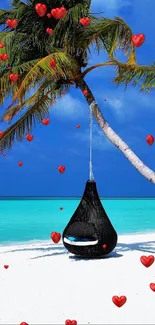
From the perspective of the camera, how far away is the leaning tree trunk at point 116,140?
29.1ft

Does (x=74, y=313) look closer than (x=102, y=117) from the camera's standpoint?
Yes

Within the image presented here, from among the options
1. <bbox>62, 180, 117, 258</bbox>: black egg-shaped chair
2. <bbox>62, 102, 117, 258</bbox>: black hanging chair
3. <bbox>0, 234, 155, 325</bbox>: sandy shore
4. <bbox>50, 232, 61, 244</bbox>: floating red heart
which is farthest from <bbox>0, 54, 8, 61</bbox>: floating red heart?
<bbox>0, 234, 155, 325</bbox>: sandy shore

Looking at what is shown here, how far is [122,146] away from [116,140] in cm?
18

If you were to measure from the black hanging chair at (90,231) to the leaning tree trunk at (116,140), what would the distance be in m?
1.05

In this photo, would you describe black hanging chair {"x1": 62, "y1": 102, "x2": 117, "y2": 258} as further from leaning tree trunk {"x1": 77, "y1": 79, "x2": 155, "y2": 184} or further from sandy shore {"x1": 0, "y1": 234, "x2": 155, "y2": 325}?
leaning tree trunk {"x1": 77, "y1": 79, "x2": 155, "y2": 184}

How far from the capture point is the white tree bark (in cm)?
881

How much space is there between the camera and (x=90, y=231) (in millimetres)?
10586

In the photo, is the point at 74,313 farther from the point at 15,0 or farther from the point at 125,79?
the point at 15,0

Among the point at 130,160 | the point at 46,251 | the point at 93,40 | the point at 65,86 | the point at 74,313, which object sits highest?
the point at 93,40

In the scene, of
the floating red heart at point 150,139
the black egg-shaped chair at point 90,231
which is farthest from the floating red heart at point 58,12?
the black egg-shaped chair at point 90,231

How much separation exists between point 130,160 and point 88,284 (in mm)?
2103

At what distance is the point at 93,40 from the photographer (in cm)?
1010

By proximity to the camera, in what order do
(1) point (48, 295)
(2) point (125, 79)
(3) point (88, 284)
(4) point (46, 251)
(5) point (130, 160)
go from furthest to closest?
(4) point (46, 251) → (2) point (125, 79) → (5) point (130, 160) → (3) point (88, 284) → (1) point (48, 295)

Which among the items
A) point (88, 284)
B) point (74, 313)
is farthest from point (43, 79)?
point (74, 313)
